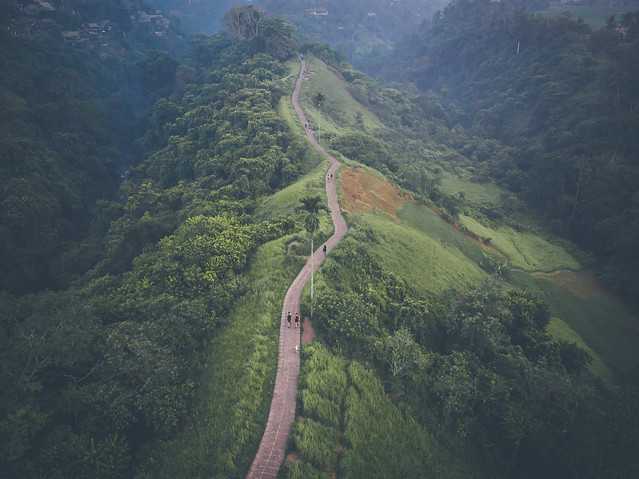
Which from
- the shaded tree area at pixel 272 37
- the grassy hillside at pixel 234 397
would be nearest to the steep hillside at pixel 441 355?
the grassy hillside at pixel 234 397

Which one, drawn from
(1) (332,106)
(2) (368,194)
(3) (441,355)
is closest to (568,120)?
(1) (332,106)

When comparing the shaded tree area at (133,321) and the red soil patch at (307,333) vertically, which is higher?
the shaded tree area at (133,321)

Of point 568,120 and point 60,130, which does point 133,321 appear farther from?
point 568,120

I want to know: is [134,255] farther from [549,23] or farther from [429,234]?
[549,23]

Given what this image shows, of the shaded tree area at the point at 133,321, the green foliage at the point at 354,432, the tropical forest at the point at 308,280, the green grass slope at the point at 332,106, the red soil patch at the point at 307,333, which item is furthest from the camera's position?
the green grass slope at the point at 332,106

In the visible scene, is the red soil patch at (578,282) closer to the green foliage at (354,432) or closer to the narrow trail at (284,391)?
the narrow trail at (284,391)

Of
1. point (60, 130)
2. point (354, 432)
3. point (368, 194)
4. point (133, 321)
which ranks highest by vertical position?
point (60, 130)

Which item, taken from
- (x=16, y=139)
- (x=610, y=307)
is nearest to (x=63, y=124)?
(x=16, y=139)
